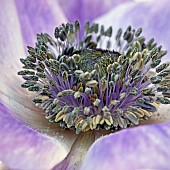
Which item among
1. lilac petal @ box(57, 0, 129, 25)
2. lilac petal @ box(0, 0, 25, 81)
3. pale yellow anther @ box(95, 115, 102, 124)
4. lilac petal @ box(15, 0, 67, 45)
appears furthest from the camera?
lilac petal @ box(57, 0, 129, 25)

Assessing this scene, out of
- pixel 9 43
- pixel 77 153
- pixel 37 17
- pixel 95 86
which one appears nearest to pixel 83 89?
pixel 95 86

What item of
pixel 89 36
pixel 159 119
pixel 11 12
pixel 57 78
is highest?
pixel 11 12

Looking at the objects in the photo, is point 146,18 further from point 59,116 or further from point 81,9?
point 59,116

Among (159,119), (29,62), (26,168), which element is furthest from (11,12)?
(26,168)

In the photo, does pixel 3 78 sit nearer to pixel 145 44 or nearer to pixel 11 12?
pixel 11 12

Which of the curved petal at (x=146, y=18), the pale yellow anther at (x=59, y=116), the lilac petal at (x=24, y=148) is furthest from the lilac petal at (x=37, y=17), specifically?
the lilac petal at (x=24, y=148)

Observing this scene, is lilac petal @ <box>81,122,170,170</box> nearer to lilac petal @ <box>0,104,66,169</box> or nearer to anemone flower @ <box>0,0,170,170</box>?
anemone flower @ <box>0,0,170,170</box>

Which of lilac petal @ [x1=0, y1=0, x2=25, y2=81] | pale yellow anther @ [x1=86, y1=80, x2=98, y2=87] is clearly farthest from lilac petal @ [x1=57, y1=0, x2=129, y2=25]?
pale yellow anther @ [x1=86, y1=80, x2=98, y2=87]
